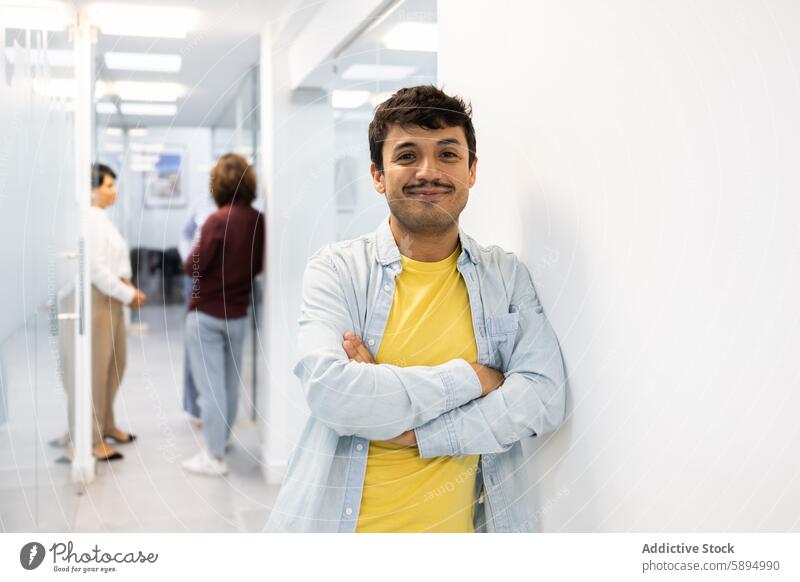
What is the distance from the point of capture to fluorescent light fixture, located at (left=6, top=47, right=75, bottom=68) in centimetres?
85

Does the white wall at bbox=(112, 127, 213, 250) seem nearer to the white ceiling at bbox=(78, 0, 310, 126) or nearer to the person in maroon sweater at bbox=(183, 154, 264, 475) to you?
the person in maroon sweater at bbox=(183, 154, 264, 475)

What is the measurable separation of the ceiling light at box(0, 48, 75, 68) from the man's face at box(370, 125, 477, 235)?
45cm

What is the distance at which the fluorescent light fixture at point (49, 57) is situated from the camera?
0.85m

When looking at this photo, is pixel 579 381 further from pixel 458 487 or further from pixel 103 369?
pixel 103 369

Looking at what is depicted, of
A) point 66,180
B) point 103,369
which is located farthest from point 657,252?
point 103,369

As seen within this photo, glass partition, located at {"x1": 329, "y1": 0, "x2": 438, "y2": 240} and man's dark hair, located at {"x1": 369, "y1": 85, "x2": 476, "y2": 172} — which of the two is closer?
man's dark hair, located at {"x1": 369, "y1": 85, "x2": 476, "y2": 172}

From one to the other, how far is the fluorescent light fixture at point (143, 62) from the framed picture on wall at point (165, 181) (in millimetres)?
1827

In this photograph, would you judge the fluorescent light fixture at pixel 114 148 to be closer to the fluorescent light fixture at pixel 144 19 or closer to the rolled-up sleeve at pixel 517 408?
the fluorescent light fixture at pixel 144 19

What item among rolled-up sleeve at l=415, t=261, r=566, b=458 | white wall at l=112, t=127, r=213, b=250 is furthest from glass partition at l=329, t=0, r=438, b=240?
white wall at l=112, t=127, r=213, b=250

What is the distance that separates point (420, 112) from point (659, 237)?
0.27m

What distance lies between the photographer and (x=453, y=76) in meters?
0.95

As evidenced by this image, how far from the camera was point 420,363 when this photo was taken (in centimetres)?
79

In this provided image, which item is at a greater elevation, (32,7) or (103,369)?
(32,7)
